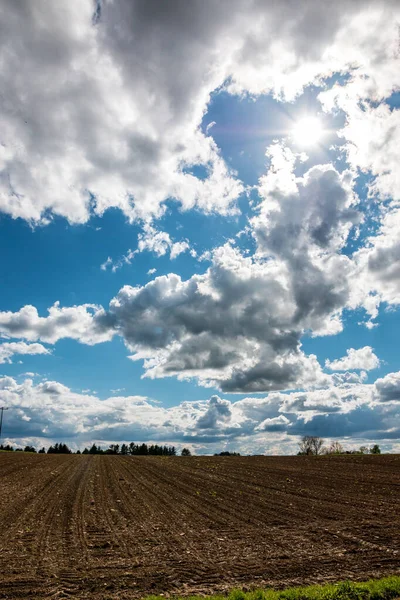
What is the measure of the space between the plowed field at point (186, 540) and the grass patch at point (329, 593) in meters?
0.83

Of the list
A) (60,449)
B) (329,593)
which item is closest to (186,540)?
(329,593)

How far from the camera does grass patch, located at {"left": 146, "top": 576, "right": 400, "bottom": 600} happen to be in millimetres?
10367

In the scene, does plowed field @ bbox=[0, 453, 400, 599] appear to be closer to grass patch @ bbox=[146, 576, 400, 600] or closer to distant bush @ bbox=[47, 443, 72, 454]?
grass patch @ bbox=[146, 576, 400, 600]

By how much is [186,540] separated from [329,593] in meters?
6.60

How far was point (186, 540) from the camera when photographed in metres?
15.9

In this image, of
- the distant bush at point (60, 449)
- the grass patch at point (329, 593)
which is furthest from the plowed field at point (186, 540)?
the distant bush at point (60, 449)

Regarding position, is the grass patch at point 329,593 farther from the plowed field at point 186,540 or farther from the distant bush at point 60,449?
the distant bush at point 60,449

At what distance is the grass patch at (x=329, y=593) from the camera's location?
10.4 m

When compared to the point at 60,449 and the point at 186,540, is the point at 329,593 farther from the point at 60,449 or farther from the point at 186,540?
the point at 60,449

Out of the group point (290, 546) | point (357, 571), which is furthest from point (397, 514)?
point (357, 571)

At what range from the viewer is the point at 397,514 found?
67.5ft

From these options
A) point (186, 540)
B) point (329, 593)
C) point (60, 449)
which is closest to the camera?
point (329, 593)

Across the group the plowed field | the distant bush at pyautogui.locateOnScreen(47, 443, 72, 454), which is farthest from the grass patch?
the distant bush at pyautogui.locateOnScreen(47, 443, 72, 454)

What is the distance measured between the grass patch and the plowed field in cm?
83
